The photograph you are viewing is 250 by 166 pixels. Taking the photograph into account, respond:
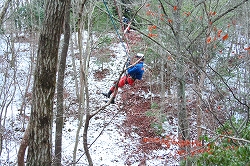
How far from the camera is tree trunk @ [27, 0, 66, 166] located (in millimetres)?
3270

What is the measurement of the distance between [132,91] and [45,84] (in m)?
11.1

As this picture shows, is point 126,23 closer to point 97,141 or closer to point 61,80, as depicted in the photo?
point 61,80

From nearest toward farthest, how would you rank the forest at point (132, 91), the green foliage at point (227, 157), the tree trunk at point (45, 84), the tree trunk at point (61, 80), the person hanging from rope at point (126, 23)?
1. the green foliage at point (227, 157)
2. the tree trunk at point (45, 84)
3. the forest at point (132, 91)
4. the person hanging from rope at point (126, 23)
5. the tree trunk at point (61, 80)

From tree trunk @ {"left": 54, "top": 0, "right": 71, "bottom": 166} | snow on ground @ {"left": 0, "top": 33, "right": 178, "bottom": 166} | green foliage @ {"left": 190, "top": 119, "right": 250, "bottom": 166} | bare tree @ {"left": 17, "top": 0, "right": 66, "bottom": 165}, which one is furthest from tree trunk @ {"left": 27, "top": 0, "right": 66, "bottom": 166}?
snow on ground @ {"left": 0, "top": 33, "right": 178, "bottom": 166}

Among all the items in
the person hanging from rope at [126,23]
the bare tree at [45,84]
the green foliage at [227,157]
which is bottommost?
the green foliage at [227,157]

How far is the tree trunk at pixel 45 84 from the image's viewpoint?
3.27 m

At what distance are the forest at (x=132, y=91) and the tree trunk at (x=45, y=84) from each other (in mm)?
13

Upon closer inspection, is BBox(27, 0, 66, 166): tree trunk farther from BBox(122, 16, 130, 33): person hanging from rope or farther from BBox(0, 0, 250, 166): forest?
BBox(122, 16, 130, 33): person hanging from rope

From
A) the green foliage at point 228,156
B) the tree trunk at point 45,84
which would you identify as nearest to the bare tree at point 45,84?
the tree trunk at point 45,84

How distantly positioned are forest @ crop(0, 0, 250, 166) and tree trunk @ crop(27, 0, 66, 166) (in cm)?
1

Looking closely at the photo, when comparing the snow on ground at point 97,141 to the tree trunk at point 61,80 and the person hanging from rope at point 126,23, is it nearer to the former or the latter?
the tree trunk at point 61,80

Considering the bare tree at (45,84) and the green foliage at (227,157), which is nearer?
the green foliage at (227,157)

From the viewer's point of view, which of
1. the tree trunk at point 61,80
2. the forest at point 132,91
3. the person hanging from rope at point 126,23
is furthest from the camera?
the tree trunk at point 61,80

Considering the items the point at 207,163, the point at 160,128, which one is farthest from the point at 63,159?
the point at 207,163
